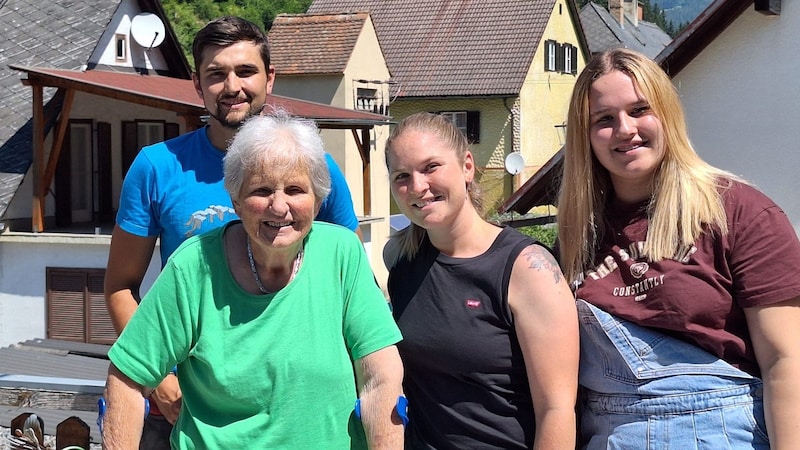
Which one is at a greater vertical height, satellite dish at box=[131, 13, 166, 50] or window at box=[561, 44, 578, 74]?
window at box=[561, 44, 578, 74]

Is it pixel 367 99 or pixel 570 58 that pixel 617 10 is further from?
pixel 367 99

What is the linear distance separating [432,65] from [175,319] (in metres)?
32.8

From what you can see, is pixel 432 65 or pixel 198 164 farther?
pixel 432 65

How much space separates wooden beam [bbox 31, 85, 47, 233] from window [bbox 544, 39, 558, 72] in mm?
20635

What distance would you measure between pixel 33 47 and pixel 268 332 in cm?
2100

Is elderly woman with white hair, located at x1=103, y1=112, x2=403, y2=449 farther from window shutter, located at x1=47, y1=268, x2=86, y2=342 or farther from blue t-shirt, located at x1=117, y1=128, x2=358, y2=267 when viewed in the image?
window shutter, located at x1=47, y1=268, x2=86, y2=342

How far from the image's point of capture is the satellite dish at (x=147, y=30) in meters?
20.9

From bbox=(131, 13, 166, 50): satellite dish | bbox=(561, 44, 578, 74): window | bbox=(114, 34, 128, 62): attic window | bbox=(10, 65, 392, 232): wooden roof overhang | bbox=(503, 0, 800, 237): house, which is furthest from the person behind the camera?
bbox=(561, 44, 578, 74): window

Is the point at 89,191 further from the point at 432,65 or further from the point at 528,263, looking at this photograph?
the point at 528,263

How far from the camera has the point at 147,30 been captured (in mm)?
21016

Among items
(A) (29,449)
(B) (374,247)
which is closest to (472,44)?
(B) (374,247)

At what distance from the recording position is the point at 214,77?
11.0ft

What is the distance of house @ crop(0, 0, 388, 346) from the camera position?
18.1 m

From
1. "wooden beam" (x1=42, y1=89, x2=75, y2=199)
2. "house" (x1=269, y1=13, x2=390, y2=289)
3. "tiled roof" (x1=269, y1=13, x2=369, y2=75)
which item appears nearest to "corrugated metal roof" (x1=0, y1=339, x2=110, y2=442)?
"wooden beam" (x1=42, y1=89, x2=75, y2=199)
